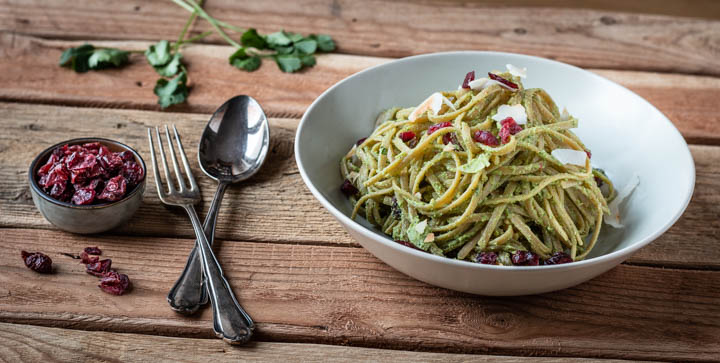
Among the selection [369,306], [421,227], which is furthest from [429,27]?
[369,306]

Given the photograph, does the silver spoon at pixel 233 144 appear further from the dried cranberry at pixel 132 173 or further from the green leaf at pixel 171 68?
the green leaf at pixel 171 68

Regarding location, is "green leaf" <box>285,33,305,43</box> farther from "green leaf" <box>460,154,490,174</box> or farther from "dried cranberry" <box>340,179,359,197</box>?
"green leaf" <box>460,154,490,174</box>

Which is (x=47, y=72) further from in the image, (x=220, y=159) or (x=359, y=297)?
(x=359, y=297)

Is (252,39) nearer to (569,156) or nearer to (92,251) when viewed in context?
(92,251)

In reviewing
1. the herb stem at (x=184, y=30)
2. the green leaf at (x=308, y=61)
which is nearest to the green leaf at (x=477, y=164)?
the green leaf at (x=308, y=61)

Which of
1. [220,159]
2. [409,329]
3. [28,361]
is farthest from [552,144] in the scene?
[28,361]

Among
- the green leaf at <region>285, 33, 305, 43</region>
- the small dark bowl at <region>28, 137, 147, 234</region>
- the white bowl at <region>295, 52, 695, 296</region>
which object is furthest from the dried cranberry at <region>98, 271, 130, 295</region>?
the green leaf at <region>285, 33, 305, 43</region>

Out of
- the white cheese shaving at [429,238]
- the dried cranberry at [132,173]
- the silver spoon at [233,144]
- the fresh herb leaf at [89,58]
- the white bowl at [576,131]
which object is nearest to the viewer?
the white bowl at [576,131]
